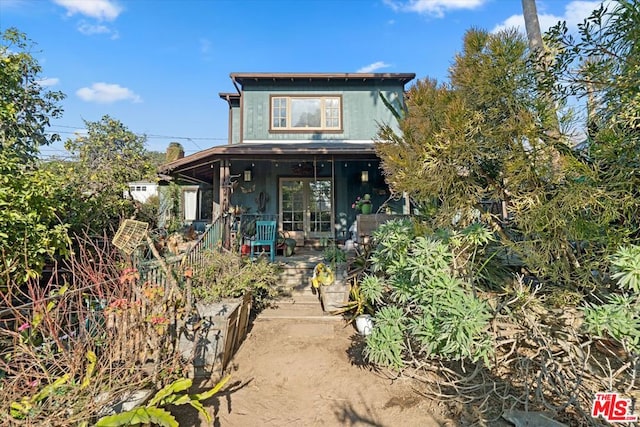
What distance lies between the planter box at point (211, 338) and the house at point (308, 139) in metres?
6.20

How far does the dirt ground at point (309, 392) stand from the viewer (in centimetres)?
280

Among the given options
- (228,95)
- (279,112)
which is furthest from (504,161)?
(228,95)

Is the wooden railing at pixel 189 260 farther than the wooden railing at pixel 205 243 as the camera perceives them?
No

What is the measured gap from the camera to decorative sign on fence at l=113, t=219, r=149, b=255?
353cm

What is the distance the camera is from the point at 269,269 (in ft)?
19.4

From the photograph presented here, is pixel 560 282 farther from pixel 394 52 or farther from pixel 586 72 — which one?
pixel 394 52

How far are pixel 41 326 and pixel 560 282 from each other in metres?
4.77

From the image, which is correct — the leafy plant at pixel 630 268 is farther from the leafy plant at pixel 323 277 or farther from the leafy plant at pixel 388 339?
the leafy plant at pixel 323 277

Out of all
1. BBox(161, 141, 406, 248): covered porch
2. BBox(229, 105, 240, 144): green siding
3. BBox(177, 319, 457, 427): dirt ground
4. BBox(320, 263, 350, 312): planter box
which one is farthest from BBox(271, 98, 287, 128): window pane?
BBox(177, 319, 457, 427): dirt ground

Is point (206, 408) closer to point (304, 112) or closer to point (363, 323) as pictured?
point (363, 323)

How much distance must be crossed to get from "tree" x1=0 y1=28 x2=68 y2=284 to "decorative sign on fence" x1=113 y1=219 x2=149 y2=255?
862 millimetres

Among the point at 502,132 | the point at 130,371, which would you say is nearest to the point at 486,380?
the point at 502,132

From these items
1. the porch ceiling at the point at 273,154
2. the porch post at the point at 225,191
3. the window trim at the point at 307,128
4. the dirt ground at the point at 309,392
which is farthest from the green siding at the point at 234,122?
the dirt ground at the point at 309,392

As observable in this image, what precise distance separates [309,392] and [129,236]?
2.61 meters
